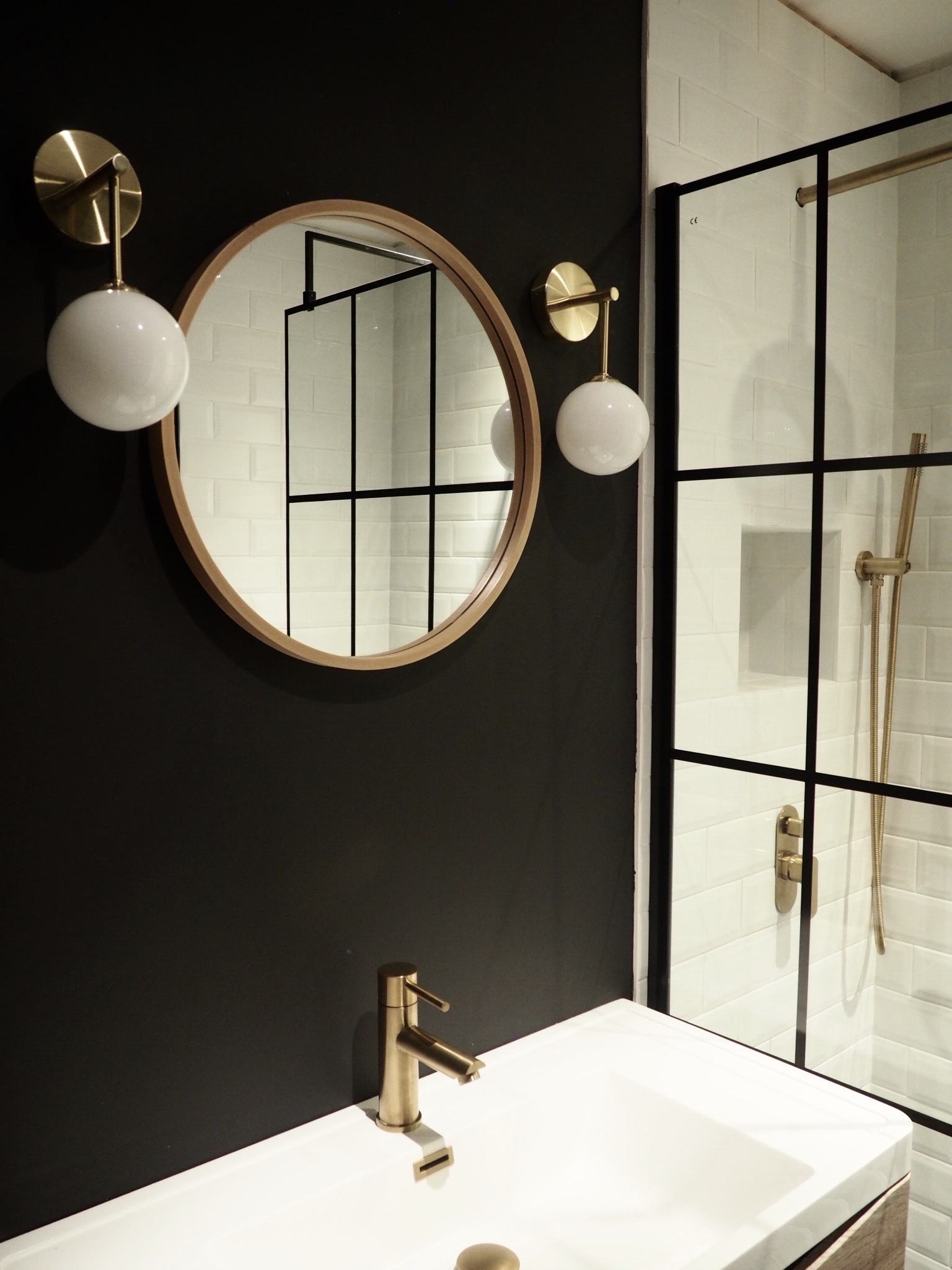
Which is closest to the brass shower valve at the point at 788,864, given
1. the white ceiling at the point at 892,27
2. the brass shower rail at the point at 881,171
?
the brass shower rail at the point at 881,171

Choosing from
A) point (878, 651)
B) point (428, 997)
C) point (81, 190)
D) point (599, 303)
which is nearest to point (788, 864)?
point (878, 651)

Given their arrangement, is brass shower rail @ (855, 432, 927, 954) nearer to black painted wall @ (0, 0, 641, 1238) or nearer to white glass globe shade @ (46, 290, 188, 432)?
black painted wall @ (0, 0, 641, 1238)

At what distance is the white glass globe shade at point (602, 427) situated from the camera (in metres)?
1.25

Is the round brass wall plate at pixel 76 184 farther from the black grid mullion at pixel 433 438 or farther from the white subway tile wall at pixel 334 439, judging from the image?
the black grid mullion at pixel 433 438

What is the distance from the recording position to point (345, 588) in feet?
3.72

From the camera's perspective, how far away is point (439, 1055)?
42.2 inches

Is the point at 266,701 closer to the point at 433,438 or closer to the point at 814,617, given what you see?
the point at 433,438

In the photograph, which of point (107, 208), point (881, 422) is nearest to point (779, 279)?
point (881, 422)

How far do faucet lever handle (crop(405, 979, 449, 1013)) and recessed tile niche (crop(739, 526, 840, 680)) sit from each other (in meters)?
0.67

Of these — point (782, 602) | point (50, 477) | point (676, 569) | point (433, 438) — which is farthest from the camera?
point (676, 569)

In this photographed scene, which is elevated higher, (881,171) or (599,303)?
(881,171)

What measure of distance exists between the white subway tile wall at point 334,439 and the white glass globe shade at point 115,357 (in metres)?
0.14

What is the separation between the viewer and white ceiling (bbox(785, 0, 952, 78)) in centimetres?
165

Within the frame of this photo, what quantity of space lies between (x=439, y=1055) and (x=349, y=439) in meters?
0.68
